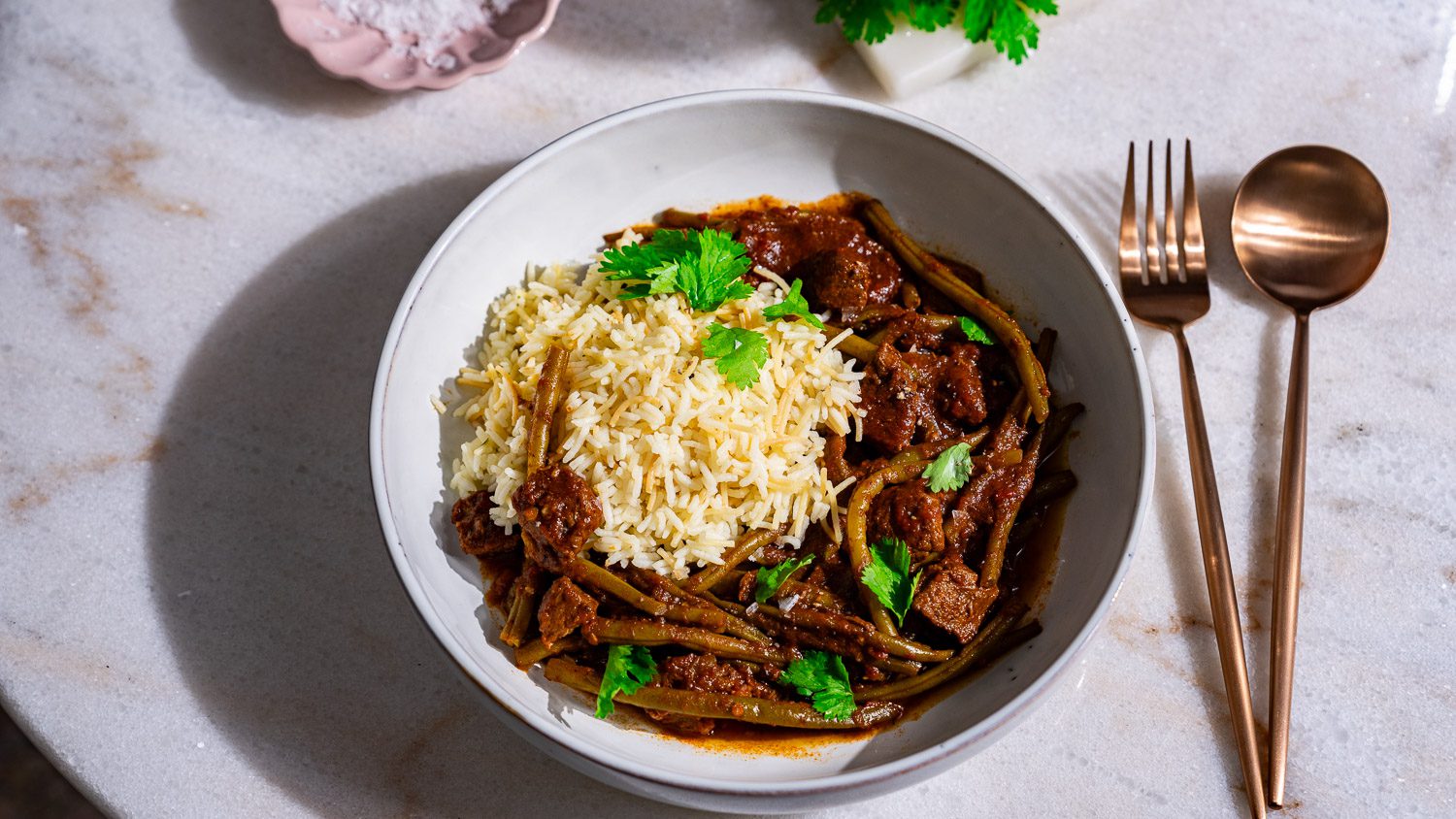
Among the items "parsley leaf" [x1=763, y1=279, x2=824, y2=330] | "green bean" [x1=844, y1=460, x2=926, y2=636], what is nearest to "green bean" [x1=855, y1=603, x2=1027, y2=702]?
"green bean" [x1=844, y1=460, x2=926, y2=636]

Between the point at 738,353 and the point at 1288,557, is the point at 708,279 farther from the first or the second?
the point at 1288,557

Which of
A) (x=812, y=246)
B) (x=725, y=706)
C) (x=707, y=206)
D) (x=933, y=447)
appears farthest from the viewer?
(x=707, y=206)

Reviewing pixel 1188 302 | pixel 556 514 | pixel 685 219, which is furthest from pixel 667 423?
pixel 1188 302

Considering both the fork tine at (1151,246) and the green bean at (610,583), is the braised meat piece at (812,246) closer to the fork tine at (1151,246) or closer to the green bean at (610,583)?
the fork tine at (1151,246)

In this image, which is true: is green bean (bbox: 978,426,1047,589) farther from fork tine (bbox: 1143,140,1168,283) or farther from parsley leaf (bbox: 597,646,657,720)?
parsley leaf (bbox: 597,646,657,720)

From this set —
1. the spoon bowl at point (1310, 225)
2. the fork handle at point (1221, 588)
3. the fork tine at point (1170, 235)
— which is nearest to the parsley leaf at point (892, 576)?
Result: the fork handle at point (1221, 588)

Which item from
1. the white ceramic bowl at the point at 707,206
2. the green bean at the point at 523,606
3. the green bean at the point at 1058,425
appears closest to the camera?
the white ceramic bowl at the point at 707,206
